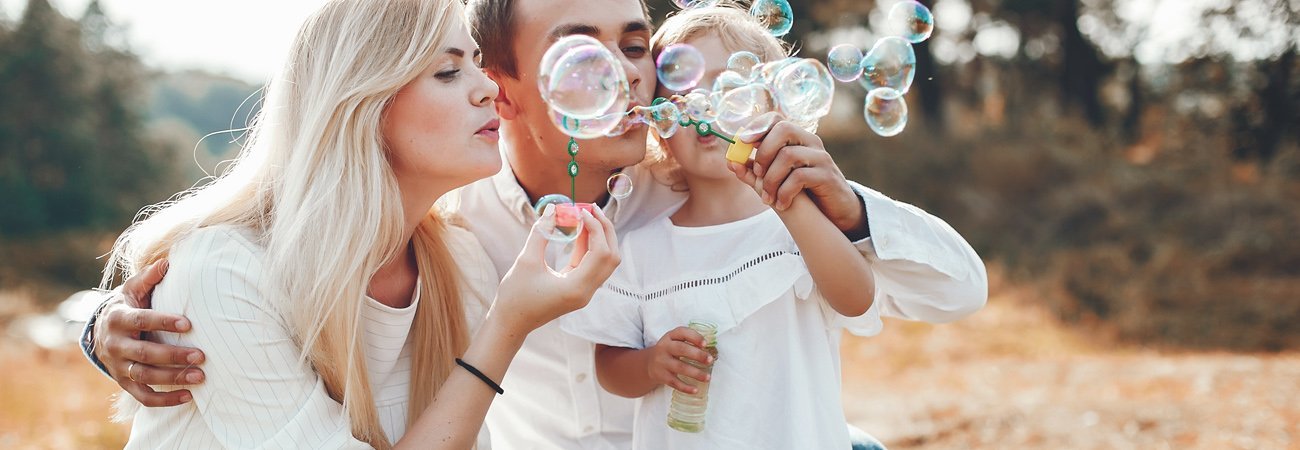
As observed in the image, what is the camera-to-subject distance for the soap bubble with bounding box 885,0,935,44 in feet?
8.13

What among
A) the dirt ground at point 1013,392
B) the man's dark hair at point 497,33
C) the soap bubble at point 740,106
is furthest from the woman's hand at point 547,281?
the dirt ground at point 1013,392

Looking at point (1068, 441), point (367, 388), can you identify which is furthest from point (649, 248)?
point (1068, 441)

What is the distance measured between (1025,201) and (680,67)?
10.7 meters

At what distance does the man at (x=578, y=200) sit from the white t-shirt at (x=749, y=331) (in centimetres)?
17

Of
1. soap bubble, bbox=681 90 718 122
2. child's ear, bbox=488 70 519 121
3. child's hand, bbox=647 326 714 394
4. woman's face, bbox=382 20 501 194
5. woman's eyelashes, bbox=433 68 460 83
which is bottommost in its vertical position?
child's hand, bbox=647 326 714 394

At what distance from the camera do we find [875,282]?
6.86ft

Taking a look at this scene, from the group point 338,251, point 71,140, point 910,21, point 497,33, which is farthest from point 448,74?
point 71,140

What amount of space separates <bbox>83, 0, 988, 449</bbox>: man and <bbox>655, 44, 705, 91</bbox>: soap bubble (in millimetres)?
109

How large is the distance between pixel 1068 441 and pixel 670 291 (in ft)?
9.61

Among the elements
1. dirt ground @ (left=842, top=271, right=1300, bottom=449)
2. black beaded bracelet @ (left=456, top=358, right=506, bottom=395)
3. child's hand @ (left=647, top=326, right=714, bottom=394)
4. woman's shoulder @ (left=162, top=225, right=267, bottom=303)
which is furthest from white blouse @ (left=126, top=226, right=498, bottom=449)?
dirt ground @ (left=842, top=271, right=1300, bottom=449)

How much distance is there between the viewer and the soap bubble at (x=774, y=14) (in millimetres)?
2387

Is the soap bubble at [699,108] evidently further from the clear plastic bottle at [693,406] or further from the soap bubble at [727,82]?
the clear plastic bottle at [693,406]

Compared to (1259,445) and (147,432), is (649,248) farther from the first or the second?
(1259,445)

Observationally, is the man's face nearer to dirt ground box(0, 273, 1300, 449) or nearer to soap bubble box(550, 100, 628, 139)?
soap bubble box(550, 100, 628, 139)
